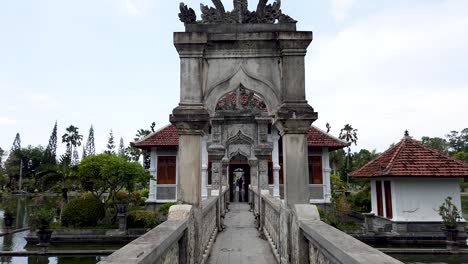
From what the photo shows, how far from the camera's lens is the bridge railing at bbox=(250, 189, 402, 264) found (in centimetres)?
285

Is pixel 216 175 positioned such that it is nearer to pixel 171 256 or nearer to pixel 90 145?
pixel 171 256

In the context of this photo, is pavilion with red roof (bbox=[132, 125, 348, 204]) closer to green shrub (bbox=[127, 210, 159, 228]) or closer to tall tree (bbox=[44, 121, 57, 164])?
green shrub (bbox=[127, 210, 159, 228])

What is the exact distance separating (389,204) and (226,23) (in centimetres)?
1398

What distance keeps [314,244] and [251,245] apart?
14.9 feet

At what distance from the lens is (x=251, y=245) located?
8.66m

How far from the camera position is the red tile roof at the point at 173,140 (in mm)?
22562

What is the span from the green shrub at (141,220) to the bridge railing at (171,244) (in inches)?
458

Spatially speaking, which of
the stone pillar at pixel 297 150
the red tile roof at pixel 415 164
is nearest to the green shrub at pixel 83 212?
the red tile roof at pixel 415 164

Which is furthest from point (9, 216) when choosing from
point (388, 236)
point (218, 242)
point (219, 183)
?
point (388, 236)

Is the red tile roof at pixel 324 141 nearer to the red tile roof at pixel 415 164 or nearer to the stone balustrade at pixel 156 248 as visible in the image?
the red tile roof at pixel 415 164

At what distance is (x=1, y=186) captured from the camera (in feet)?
188

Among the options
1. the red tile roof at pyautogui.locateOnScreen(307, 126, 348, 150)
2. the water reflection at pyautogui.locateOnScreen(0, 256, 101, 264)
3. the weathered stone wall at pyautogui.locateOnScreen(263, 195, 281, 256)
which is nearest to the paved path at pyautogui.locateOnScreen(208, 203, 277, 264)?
the weathered stone wall at pyautogui.locateOnScreen(263, 195, 281, 256)

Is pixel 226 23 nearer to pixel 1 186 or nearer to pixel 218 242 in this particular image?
pixel 218 242

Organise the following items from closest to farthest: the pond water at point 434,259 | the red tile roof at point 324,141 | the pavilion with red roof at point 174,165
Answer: the pond water at point 434,259, the pavilion with red roof at point 174,165, the red tile roof at point 324,141
